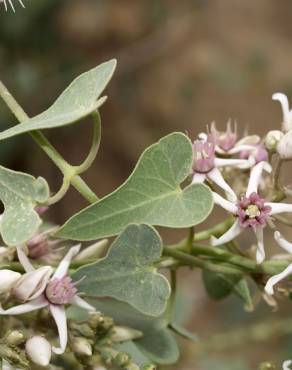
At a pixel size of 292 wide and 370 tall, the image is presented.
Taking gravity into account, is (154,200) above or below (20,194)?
below

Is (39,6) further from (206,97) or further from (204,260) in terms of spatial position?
(204,260)

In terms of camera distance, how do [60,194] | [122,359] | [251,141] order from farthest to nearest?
[251,141], [122,359], [60,194]

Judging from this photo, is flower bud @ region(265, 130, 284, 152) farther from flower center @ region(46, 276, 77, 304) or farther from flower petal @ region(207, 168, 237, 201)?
flower center @ region(46, 276, 77, 304)

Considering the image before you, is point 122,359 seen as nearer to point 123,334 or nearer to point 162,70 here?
point 123,334

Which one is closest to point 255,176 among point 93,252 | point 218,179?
point 218,179

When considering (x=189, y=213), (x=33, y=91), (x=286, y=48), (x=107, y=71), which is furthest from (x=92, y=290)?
(x=286, y=48)

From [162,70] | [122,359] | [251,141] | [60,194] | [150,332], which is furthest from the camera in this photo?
[162,70]

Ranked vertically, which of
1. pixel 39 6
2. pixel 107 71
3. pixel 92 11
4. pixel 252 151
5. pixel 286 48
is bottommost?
pixel 286 48
